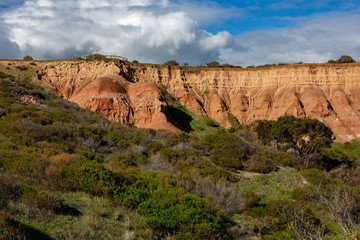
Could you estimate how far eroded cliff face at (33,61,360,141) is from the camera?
117 ft

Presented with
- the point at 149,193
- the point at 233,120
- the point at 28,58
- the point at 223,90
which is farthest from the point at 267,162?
the point at 28,58

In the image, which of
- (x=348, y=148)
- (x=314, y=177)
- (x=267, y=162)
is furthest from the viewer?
(x=348, y=148)

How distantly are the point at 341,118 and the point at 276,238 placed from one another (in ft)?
134

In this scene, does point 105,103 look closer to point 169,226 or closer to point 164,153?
point 164,153

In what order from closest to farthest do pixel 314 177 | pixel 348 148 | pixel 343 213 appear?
pixel 343 213
pixel 314 177
pixel 348 148

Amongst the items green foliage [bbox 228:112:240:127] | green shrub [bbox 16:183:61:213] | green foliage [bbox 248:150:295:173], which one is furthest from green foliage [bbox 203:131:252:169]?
green foliage [bbox 228:112:240:127]

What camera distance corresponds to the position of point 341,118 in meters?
40.7

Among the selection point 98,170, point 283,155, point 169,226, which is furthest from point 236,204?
point 283,155

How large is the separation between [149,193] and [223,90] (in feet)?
138

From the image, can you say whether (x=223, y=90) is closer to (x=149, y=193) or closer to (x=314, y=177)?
(x=314, y=177)

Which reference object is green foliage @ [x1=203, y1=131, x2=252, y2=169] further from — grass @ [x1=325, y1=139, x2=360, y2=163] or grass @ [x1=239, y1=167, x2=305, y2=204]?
grass @ [x1=325, y1=139, x2=360, y2=163]

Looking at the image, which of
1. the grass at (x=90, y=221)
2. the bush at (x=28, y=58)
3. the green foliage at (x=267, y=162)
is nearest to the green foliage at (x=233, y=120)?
the green foliage at (x=267, y=162)

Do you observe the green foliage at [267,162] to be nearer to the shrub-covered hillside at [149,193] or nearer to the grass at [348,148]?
the shrub-covered hillside at [149,193]

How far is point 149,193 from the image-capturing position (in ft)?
26.3
